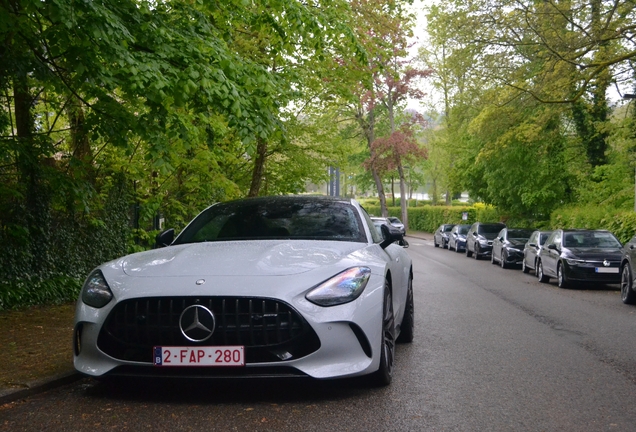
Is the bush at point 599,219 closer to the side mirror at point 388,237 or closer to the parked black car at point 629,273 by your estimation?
the parked black car at point 629,273

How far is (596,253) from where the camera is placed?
18453 millimetres

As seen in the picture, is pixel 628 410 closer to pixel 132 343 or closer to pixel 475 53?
pixel 132 343

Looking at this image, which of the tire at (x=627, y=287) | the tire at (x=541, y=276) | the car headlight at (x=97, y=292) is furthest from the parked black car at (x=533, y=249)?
the car headlight at (x=97, y=292)

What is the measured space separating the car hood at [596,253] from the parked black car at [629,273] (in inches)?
146

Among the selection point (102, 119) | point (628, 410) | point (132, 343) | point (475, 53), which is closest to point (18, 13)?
point (102, 119)

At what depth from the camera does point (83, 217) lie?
1387 centimetres

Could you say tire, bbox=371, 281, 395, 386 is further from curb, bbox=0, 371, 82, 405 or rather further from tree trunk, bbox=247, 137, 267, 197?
tree trunk, bbox=247, 137, 267, 197

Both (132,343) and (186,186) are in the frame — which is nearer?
(132,343)

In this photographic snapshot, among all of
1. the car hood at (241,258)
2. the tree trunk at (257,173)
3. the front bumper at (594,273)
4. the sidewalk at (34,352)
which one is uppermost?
the tree trunk at (257,173)

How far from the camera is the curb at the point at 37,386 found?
552cm

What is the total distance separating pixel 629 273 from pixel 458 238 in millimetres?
26591

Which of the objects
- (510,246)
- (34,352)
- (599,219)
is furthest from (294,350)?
(599,219)

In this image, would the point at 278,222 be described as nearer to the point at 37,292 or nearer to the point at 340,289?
the point at 340,289

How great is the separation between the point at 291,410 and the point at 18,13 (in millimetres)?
6118
